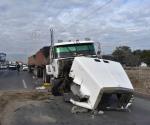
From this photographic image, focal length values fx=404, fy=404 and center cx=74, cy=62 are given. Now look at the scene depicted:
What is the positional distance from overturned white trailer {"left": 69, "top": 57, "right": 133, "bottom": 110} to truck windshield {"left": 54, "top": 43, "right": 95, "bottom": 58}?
458 cm

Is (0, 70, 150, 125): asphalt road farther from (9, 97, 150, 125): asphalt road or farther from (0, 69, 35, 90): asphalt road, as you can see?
(0, 69, 35, 90): asphalt road

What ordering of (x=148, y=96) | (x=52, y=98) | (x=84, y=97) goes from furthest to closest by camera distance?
(x=148, y=96) < (x=52, y=98) < (x=84, y=97)

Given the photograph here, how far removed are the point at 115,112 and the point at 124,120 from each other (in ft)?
7.08

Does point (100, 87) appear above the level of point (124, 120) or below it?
above

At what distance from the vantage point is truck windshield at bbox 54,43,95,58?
71.0ft

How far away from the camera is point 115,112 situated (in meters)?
14.8

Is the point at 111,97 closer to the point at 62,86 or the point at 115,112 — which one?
the point at 115,112

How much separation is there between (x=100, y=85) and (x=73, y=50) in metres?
7.58

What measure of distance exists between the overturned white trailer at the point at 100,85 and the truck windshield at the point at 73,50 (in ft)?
15.0

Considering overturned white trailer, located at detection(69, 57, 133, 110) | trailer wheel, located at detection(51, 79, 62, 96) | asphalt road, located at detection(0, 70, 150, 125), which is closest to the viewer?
asphalt road, located at detection(0, 70, 150, 125)

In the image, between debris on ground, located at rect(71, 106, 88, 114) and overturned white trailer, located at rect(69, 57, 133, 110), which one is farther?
overturned white trailer, located at rect(69, 57, 133, 110)

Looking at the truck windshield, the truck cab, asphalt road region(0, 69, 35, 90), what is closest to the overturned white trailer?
the truck cab

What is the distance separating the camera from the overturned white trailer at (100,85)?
1467 cm

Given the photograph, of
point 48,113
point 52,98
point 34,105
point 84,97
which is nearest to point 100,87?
point 84,97
